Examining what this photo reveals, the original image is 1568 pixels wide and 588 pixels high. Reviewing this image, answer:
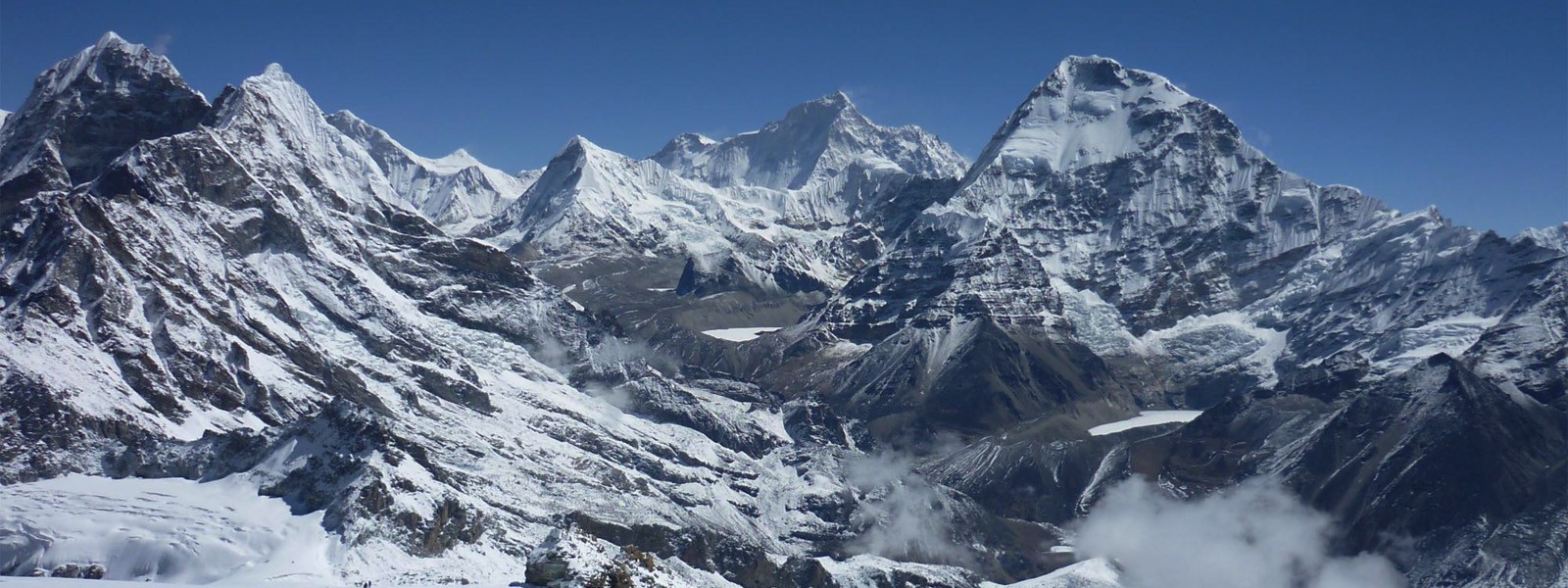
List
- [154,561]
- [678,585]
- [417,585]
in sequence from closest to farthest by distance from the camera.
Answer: [678,585]
[417,585]
[154,561]

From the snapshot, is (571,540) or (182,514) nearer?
(571,540)

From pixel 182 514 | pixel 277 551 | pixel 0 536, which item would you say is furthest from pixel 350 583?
pixel 0 536

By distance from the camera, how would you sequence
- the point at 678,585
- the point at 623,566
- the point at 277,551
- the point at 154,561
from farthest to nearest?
the point at 277,551
the point at 154,561
the point at 678,585
the point at 623,566

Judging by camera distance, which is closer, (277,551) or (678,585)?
(678,585)

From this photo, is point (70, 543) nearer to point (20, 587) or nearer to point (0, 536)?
point (0, 536)

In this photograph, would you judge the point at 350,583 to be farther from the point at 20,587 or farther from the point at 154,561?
the point at 20,587

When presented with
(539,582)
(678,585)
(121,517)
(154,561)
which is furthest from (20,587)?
(121,517)

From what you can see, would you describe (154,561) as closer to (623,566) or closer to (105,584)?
(105,584)

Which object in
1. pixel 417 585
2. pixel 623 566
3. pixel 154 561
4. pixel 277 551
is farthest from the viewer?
pixel 277 551

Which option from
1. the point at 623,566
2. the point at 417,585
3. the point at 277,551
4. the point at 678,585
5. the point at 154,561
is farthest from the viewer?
the point at 277,551
